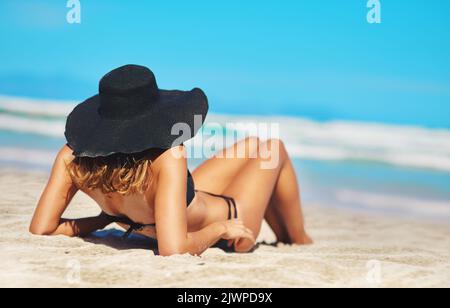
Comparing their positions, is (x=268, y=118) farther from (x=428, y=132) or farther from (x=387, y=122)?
(x=428, y=132)

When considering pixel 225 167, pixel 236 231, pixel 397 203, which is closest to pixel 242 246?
pixel 236 231

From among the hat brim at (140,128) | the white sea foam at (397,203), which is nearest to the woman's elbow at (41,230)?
the hat brim at (140,128)

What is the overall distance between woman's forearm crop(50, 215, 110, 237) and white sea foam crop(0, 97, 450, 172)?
7918mm

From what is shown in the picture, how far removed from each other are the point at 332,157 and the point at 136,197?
853cm

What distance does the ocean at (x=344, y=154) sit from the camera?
26.3 feet

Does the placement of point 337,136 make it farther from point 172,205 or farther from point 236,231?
point 172,205

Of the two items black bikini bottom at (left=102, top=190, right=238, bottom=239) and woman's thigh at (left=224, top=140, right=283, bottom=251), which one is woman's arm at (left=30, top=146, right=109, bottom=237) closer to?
black bikini bottom at (left=102, top=190, right=238, bottom=239)

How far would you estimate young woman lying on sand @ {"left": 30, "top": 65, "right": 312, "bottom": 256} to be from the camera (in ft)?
10.9

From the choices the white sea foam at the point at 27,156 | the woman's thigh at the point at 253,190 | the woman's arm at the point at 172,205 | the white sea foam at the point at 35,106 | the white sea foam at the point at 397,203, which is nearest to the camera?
the woman's arm at the point at 172,205

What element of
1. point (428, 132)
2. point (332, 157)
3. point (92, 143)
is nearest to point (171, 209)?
point (92, 143)

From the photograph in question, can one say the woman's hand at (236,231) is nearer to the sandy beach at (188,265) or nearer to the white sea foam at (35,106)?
the sandy beach at (188,265)

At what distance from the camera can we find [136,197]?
3.50m

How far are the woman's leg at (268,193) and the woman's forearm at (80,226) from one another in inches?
34.3

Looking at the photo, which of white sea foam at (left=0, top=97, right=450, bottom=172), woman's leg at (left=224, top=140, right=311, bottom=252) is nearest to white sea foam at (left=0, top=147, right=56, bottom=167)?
white sea foam at (left=0, top=97, right=450, bottom=172)
